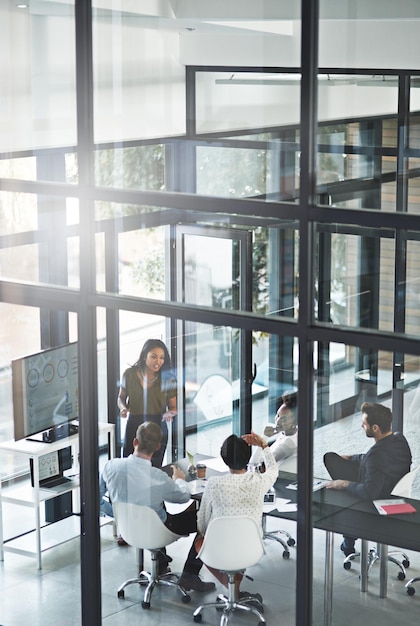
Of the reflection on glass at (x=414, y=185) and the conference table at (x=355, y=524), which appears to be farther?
the reflection on glass at (x=414, y=185)

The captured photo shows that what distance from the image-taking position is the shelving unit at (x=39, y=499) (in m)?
4.90

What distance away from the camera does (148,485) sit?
4.73m

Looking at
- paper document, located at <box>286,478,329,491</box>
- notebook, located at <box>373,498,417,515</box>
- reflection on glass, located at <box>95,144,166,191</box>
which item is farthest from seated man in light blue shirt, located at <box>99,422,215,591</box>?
reflection on glass, located at <box>95,144,166,191</box>

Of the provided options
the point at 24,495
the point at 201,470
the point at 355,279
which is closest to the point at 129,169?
the point at 355,279

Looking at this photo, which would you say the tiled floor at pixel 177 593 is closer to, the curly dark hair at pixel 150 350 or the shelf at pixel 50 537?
the shelf at pixel 50 537

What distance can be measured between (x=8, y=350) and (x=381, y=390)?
2078 mm

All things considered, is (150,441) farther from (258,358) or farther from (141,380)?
(258,358)

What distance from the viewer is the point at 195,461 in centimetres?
459

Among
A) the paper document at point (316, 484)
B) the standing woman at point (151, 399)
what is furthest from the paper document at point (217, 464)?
the paper document at point (316, 484)

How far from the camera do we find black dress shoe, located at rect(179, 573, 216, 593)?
14.8ft

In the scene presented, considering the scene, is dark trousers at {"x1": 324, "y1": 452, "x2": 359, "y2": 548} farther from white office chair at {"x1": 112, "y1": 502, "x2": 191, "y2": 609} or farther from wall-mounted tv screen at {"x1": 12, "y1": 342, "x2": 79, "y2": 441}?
wall-mounted tv screen at {"x1": 12, "y1": 342, "x2": 79, "y2": 441}

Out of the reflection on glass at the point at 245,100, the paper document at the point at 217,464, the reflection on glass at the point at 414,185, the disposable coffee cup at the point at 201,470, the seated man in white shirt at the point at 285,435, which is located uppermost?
the reflection on glass at the point at 245,100

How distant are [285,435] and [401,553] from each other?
699mm

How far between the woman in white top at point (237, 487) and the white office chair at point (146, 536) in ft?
0.67
